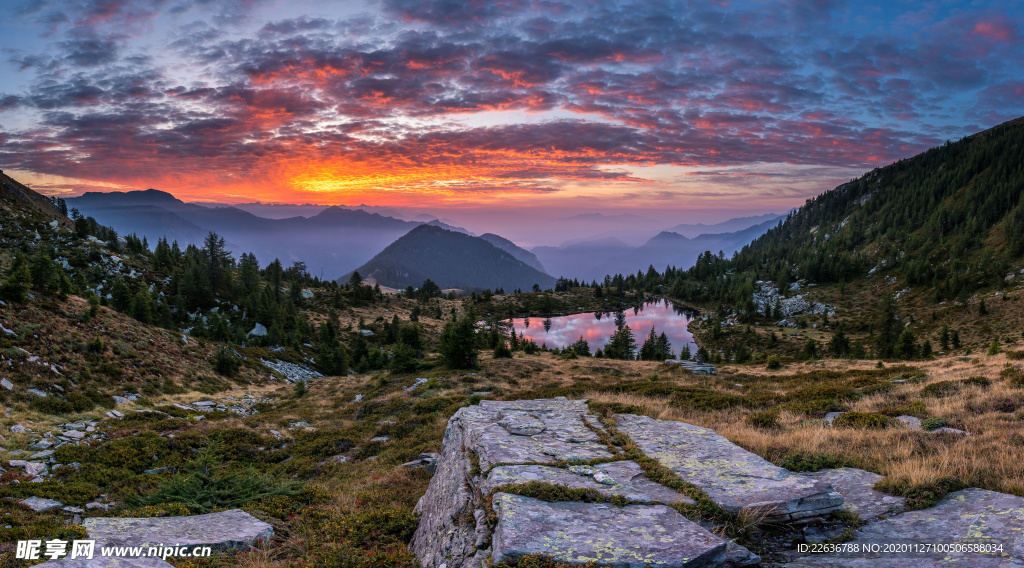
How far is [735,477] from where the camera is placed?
791 centimetres

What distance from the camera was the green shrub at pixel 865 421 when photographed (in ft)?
40.1

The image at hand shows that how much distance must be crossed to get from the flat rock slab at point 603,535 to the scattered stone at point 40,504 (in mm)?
13246

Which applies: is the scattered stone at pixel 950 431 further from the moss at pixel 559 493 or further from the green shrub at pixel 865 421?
the moss at pixel 559 493

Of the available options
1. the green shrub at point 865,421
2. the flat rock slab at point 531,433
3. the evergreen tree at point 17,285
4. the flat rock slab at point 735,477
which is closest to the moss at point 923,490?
the flat rock slab at point 735,477

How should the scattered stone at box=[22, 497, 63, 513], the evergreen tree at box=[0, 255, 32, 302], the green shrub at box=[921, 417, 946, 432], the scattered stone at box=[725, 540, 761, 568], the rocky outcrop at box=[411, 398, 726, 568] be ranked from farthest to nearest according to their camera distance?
the evergreen tree at box=[0, 255, 32, 302] < the green shrub at box=[921, 417, 946, 432] < the scattered stone at box=[22, 497, 63, 513] < the scattered stone at box=[725, 540, 761, 568] < the rocky outcrop at box=[411, 398, 726, 568]

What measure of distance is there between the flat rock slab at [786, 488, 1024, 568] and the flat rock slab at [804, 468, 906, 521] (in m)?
0.22

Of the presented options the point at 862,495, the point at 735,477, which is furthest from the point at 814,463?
the point at 735,477

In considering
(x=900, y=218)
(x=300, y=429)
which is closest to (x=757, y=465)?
(x=300, y=429)

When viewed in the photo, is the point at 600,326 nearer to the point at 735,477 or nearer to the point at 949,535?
the point at 735,477

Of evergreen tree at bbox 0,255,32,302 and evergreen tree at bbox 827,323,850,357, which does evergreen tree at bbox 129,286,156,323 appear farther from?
evergreen tree at bbox 827,323,850,357

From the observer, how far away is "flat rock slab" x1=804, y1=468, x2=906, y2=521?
6918mm

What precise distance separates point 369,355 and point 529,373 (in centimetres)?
3117

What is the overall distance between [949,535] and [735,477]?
2.89 m

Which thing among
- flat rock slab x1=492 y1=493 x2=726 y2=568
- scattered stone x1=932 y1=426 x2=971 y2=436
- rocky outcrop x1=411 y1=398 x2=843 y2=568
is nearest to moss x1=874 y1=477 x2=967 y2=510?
rocky outcrop x1=411 y1=398 x2=843 y2=568
